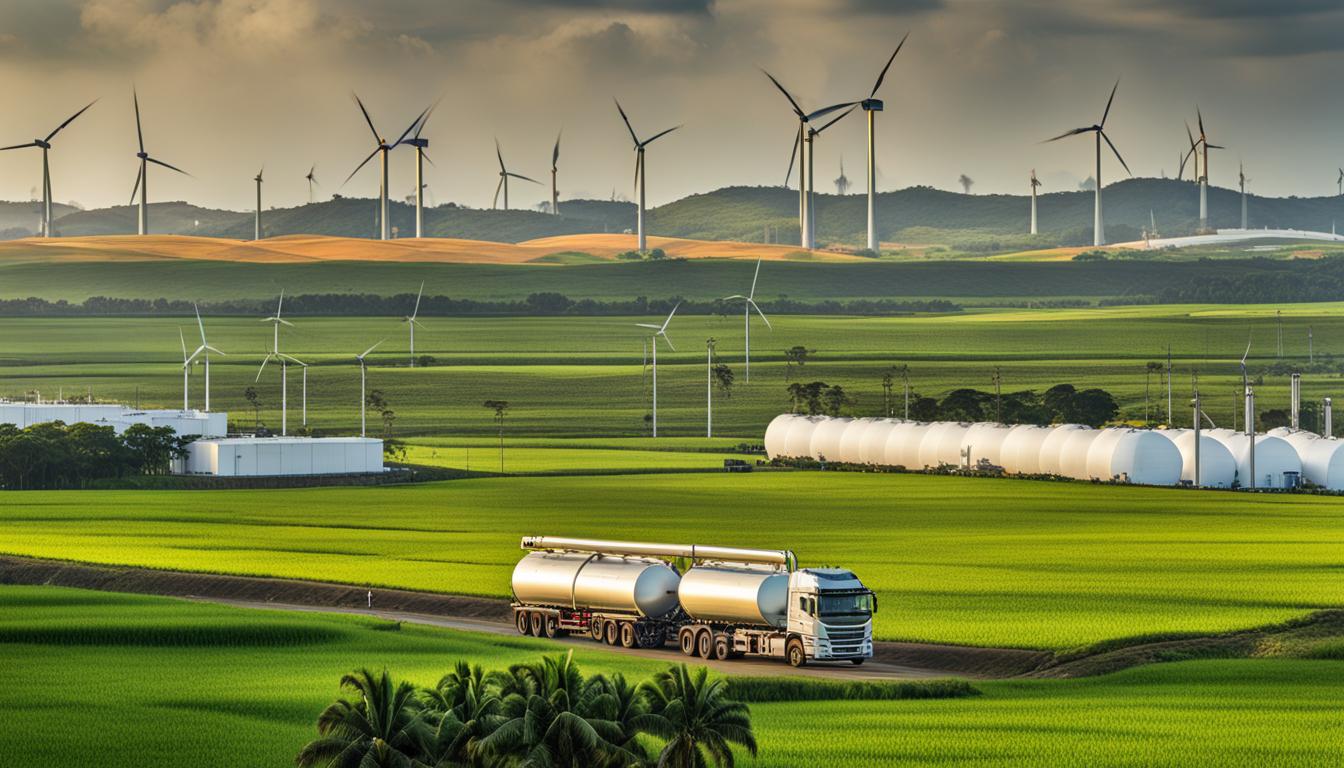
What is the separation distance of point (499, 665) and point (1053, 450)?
3312 inches

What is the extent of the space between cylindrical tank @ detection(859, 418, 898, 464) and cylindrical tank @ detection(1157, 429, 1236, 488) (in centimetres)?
2535

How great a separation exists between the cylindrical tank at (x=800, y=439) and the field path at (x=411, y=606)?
76.6 metres

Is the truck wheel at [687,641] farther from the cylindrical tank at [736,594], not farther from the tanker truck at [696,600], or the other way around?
the cylindrical tank at [736,594]

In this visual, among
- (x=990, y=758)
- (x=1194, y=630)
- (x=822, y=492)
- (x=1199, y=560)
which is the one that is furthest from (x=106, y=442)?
(x=990, y=758)

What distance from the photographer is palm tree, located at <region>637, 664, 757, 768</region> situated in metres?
32.5

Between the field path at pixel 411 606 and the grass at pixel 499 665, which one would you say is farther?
the field path at pixel 411 606

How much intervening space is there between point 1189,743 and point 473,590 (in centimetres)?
3389

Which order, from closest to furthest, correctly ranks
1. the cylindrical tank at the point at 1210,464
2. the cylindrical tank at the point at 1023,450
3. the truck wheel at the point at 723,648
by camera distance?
the truck wheel at the point at 723,648 → the cylindrical tank at the point at 1210,464 → the cylindrical tank at the point at 1023,450

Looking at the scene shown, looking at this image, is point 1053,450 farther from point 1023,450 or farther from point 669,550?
point 669,550

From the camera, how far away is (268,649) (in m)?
55.6

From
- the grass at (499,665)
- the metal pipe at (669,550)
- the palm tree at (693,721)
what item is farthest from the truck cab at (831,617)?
the palm tree at (693,721)

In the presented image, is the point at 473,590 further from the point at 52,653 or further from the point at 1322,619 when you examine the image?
the point at 1322,619

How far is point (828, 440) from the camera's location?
145875 millimetres

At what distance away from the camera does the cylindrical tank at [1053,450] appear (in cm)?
12756
